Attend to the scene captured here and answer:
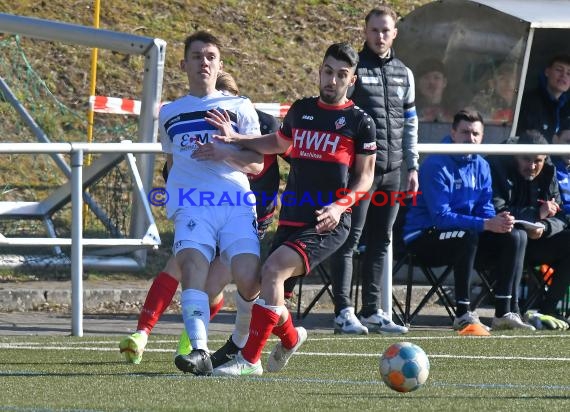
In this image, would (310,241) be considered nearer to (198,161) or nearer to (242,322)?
(242,322)

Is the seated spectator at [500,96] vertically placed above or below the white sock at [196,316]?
above

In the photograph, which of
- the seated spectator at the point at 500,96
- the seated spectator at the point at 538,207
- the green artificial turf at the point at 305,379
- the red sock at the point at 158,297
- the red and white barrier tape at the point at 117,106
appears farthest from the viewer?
the red and white barrier tape at the point at 117,106

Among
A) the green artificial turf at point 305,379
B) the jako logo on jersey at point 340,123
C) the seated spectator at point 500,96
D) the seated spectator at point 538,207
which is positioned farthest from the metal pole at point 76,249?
the seated spectator at point 500,96

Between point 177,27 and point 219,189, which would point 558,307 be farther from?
point 177,27

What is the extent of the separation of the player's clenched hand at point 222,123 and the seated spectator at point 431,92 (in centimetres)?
669

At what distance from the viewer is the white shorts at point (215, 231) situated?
7914 mm

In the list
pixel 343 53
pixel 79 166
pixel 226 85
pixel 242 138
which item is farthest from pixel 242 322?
A: pixel 79 166

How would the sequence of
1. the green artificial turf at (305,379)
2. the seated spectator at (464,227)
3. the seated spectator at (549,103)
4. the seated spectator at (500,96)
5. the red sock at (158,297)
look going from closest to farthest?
the green artificial turf at (305,379) < the red sock at (158,297) < the seated spectator at (464,227) < the seated spectator at (549,103) < the seated spectator at (500,96)

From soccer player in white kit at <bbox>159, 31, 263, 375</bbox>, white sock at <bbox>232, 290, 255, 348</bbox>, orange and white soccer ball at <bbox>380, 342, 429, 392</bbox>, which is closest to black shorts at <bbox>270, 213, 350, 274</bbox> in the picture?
soccer player in white kit at <bbox>159, 31, 263, 375</bbox>

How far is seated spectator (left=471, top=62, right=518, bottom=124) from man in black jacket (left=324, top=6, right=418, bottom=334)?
137 inches

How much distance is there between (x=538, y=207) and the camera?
12047 mm

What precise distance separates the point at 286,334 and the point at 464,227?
3697 mm

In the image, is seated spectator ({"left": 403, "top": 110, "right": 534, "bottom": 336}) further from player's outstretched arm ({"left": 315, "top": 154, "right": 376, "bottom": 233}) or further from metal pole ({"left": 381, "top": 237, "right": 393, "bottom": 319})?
player's outstretched arm ({"left": 315, "top": 154, "right": 376, "bottom": 233})

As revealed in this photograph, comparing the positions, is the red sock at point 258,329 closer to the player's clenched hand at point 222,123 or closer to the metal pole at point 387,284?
the player's clenched hand at point 222,123
